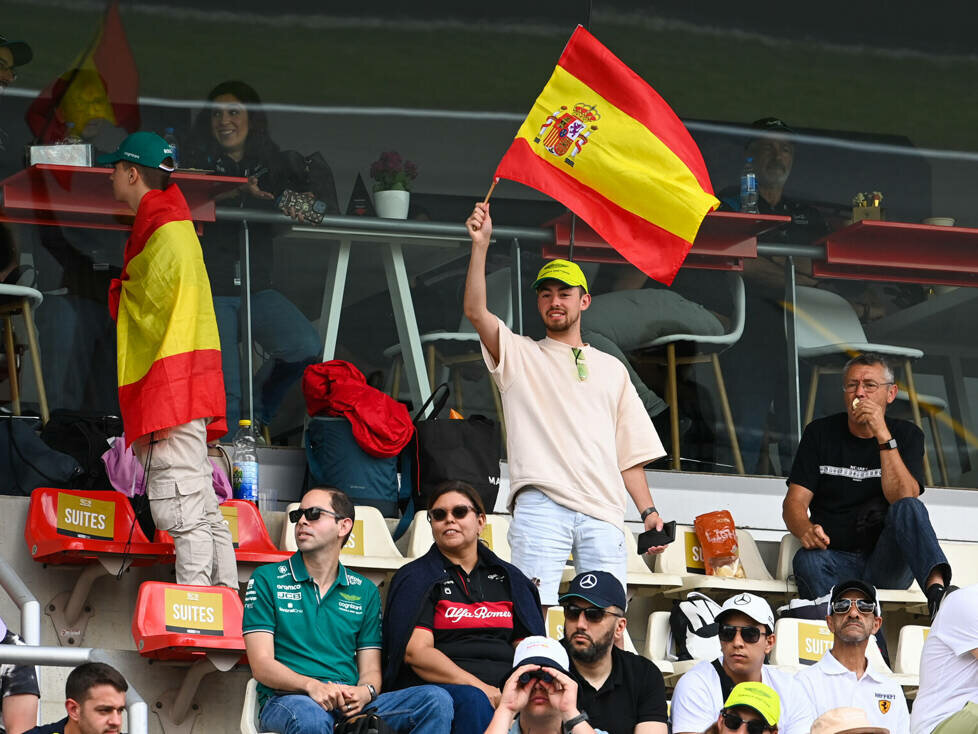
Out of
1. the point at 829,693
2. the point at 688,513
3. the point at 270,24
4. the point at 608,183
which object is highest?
the point at 270,24

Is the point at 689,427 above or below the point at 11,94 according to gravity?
below

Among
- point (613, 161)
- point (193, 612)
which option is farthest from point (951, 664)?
point (613, 161)

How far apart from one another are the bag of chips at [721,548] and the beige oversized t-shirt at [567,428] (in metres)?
1.18

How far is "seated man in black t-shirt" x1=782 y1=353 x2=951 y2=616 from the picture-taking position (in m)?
7.66

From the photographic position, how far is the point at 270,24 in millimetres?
9398

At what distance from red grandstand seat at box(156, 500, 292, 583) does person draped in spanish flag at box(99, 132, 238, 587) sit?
16.2 inches

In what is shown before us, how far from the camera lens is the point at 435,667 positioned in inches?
229

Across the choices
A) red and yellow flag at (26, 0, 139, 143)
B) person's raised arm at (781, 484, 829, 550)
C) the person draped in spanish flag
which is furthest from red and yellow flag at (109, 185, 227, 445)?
person's raised arm at (781, 484, 829, 550)

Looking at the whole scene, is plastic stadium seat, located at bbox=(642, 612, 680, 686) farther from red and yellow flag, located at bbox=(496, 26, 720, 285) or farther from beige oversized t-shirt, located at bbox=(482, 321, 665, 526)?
red and yellow flag, located at bbox=(496, 26, 720, 285)

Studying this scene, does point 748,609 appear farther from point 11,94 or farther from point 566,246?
point 11,94

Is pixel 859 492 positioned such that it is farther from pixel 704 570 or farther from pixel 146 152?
pixel 146 152

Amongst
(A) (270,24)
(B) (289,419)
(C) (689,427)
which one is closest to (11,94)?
(A) (270,24)

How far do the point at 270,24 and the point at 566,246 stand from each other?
1846mm

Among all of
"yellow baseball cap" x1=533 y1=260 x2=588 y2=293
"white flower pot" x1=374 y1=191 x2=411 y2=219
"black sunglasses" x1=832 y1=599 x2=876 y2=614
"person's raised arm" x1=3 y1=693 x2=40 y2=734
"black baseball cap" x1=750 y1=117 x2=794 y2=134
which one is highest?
"black baseball cap" x1=750 y1=117 x2=794 y2=134
